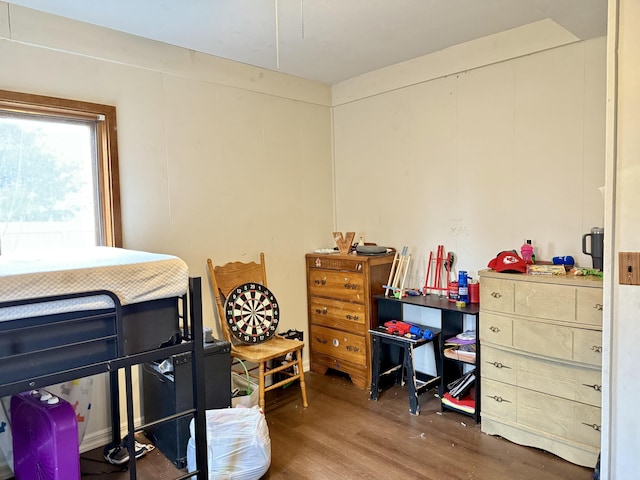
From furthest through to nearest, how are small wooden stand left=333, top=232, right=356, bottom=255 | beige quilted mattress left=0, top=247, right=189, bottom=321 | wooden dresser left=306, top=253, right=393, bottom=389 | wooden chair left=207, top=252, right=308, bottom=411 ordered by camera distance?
small wooden stand left=333, top=232, right=356, bottom=255, wooden dresser left=306, top=253, right=393, bottom=389, wooden chair left=207, top=252, right=308, bottom=411, beige quilted mattress left=0, top=247, right=189, bottom=321

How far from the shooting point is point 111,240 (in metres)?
2.64

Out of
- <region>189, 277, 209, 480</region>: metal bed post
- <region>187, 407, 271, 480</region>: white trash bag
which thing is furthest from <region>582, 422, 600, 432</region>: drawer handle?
<region>189, 277, 209, 480</region>: metal bed post

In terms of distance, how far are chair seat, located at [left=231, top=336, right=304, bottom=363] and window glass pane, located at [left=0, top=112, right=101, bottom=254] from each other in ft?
3.74

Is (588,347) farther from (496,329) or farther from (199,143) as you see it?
(199,143)

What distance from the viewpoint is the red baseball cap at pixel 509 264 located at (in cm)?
248

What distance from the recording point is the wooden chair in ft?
9.31

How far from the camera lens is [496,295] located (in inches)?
99.9

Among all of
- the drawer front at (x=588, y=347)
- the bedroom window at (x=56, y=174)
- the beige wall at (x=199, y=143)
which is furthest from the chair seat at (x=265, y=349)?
the drawer front at (x=588, y=347)

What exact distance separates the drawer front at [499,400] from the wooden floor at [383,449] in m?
0.15

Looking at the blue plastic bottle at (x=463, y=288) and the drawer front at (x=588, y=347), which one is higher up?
the blue plastic bottle at (x=463, y=288)

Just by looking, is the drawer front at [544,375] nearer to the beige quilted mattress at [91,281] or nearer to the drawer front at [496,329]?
the drawer front at [496,329]

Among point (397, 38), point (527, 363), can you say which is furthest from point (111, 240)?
point (527, 363)

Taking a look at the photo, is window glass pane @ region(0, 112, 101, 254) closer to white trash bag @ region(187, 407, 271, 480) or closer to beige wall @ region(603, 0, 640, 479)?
white trash bag @ region(187, 407, 271, 480)

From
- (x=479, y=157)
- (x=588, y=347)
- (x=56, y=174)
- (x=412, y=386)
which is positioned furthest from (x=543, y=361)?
(x=56, y=174)
